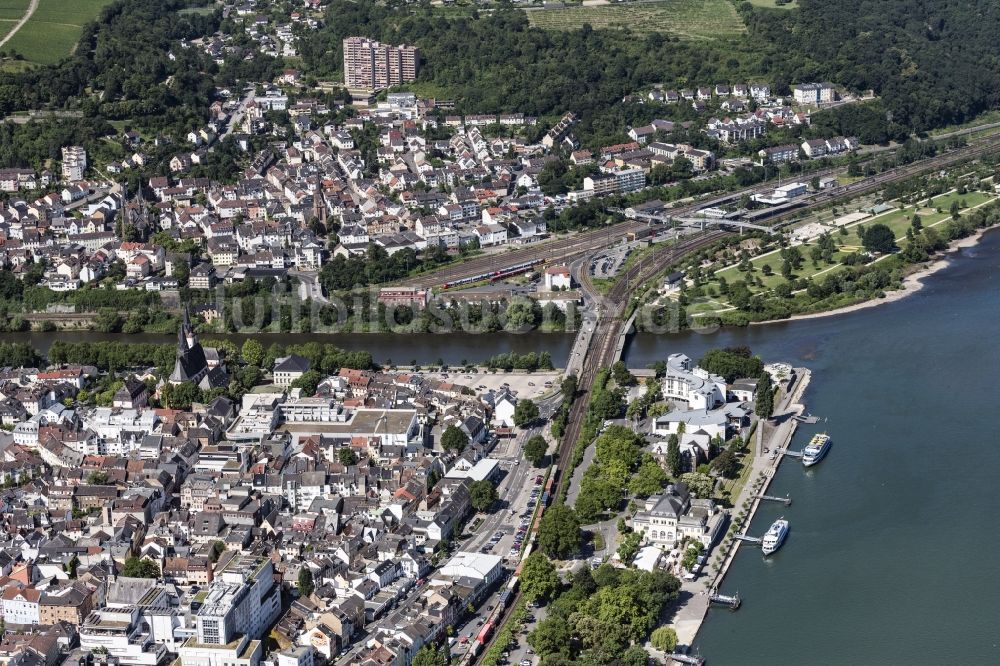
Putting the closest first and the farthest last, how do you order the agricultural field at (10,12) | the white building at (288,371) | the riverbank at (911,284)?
the white building at (288,371) < the riverbank at (911,284) < the agricultural field at (10,12)

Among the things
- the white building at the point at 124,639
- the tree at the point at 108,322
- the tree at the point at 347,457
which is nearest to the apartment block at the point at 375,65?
the tree at the point at 108,322

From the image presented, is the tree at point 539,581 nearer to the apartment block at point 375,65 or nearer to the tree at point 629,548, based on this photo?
the tree at point 629,548

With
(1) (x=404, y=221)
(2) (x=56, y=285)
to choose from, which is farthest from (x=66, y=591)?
(1) (x=404, y=221)

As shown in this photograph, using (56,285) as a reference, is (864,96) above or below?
above

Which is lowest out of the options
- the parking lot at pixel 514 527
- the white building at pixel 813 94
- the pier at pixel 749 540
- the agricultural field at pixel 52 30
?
the parking lot at pixel 514 527

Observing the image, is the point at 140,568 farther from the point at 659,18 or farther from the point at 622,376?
the point at 659,18

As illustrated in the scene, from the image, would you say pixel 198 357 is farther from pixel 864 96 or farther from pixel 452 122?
pixel 864 96

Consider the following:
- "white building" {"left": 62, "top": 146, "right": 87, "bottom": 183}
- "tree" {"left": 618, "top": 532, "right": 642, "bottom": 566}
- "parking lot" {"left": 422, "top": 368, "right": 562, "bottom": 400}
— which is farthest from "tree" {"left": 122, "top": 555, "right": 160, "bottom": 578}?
"white building" {"left": 62, "top": 146, "right": 87, "bottom": 183}
